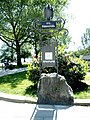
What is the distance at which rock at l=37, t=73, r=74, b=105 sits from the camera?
730cm

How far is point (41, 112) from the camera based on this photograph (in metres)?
6.41

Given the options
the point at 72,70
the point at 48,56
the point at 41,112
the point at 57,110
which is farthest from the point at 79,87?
the point at 41,112

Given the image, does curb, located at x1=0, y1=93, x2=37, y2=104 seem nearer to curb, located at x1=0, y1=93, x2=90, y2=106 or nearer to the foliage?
curb, located at x1=0, y1=93, x2=90, y2=106

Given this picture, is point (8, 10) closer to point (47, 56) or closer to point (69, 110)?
point (47, 56)

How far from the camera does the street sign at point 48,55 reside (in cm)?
804

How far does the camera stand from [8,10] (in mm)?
28875

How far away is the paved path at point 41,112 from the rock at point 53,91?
0.31 metres

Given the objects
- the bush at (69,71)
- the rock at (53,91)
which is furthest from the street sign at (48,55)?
the bush at (69,71)

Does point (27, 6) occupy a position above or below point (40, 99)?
above

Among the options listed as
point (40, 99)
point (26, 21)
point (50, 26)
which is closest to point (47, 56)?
point (50, 26)

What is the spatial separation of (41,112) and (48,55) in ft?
7.40

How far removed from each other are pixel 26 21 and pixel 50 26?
816 inches

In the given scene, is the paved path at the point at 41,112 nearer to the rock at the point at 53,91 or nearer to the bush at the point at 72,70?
the rock at the point at 53,91

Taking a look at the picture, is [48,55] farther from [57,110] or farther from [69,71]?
[57,110]
